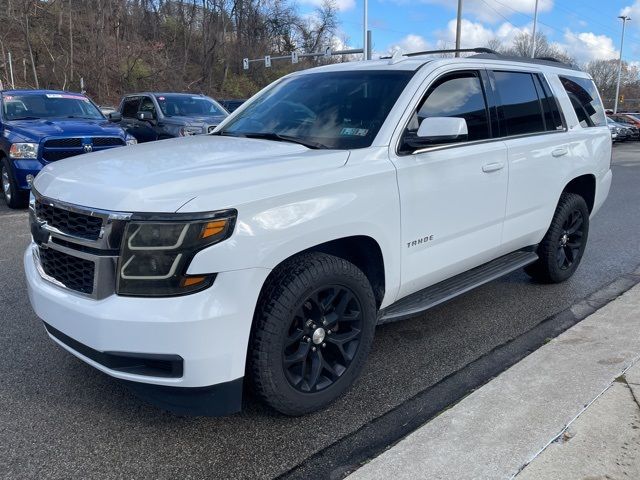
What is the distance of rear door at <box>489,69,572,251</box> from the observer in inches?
163

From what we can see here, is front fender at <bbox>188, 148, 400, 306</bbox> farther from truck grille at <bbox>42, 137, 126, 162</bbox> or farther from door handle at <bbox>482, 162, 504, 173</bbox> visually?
truck grille at <bbox>42, 137, 126, 162</bbox>

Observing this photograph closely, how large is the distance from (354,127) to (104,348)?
1901mm

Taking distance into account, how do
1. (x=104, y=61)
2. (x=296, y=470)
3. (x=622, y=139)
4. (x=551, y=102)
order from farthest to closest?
1. (x=104, y=61)
2. (x=622, y=139)
3. (x=551, y=102)
4. (x=296, y=470)

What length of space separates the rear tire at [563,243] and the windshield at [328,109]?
2.14 m

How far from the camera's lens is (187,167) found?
9.15 feet

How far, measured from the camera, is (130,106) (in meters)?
12.6

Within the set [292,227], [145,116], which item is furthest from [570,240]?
[145,116]

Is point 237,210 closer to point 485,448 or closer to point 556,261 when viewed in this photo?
point 485,448

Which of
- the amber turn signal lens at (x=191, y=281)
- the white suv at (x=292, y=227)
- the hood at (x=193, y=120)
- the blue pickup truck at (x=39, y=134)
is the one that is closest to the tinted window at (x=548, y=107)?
the white suv at (x=292, y=227)

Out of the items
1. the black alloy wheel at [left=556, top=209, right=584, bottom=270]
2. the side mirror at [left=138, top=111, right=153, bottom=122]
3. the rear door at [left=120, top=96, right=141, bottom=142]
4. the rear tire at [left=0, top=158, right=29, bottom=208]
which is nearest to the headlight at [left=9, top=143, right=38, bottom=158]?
the rear tire at [left=0, top=158, right=29, bottom=208]

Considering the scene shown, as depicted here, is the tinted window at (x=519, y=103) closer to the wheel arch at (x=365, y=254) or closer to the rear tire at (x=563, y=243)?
the rear tire at (x=563, y=243)

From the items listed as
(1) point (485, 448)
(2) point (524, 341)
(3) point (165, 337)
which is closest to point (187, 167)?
(3) point (165, 337)

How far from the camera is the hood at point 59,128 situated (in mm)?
8250

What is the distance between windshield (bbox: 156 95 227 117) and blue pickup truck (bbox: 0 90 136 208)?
1.93 meters
